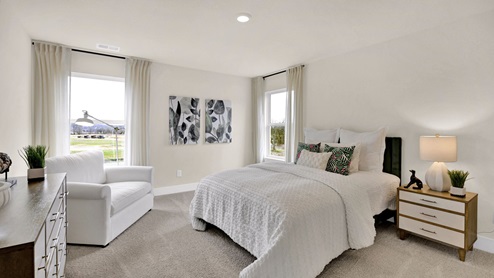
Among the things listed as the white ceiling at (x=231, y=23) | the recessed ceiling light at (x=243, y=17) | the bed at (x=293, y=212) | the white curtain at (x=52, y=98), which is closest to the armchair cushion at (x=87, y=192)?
the bed at (x=293, y=212)

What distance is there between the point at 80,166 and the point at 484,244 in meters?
4.61

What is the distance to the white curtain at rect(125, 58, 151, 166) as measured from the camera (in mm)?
3918

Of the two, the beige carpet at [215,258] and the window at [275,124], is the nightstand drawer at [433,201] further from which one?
the window at [275,124]

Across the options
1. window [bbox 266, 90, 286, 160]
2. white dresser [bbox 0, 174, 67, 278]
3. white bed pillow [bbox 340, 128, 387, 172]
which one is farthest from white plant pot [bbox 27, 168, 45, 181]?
window [bbox 266, 90, 286, 160]

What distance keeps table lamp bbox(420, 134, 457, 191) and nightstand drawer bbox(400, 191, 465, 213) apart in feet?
0.59

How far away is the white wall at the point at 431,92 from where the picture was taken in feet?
7.97

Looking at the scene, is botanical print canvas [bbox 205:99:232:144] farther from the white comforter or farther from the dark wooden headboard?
the dark wooden headboard

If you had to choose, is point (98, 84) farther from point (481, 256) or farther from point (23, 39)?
point (481, 256)

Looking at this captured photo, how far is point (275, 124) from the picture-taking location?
5.05 m

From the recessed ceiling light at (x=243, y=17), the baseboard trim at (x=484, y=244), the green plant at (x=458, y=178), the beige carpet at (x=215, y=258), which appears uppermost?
the recessed ceiling light at (x=243, y=17)

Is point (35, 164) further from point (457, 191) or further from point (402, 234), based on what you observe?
point (457, 191)

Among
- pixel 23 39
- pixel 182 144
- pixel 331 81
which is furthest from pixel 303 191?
pixel 23 39

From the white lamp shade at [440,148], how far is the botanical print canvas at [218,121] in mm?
3499

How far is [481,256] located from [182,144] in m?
4.34
